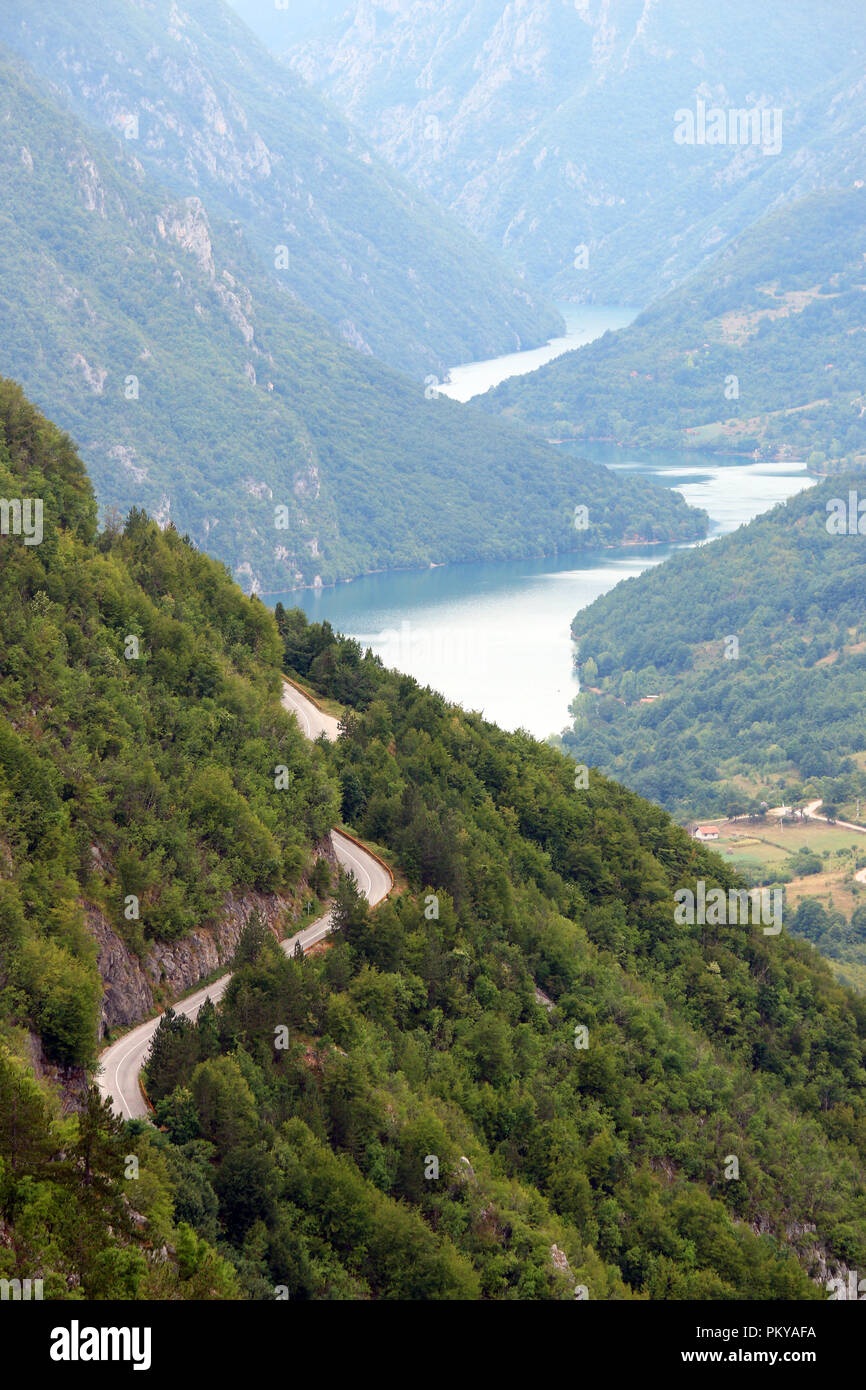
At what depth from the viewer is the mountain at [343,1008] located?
134ft

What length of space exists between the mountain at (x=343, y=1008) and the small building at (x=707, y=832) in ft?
307

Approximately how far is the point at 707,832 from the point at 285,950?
444 ft

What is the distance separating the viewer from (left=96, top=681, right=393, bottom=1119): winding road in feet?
143

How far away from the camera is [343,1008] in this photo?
50719 mm

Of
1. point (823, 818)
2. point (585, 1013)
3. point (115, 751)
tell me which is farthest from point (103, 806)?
point (823, 818)

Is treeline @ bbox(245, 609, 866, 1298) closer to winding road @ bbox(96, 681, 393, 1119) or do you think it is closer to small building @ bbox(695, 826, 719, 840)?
winding road @ bbox(96, 681, 393, 1119)

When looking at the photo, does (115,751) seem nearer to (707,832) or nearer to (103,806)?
(103,806)

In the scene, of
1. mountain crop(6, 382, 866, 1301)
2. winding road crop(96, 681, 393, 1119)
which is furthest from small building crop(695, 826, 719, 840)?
winding road crop(96, 681, 393, 1119)

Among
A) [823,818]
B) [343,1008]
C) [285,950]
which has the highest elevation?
[285,950]

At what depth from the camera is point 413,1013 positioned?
5722 centimetres

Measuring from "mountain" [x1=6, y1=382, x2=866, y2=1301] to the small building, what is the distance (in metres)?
93.5

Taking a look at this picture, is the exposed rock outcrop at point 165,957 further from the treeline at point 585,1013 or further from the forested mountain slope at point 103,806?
the treeline at point 585,1013

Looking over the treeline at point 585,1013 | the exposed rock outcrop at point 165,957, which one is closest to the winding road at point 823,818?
the treeline at point 585,1013

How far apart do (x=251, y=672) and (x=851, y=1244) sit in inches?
1331
